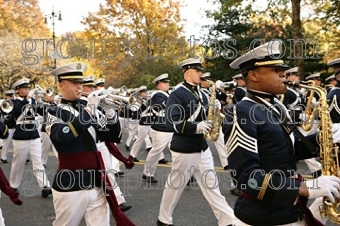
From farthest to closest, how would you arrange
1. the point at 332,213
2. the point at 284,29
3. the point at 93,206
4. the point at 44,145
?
the point at 284,29 → the point at 44,145 → the point at 93,206 → the point at 332,213

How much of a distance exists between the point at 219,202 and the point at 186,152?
0.75 metres

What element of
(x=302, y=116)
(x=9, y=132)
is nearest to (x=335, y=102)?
(x=302, y=116)

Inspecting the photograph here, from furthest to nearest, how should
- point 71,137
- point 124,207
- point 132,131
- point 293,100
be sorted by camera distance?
point 132,131 < point 293,100 < point 124,207 < point 71,137

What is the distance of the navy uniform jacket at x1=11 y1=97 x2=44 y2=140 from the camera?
24.9ft

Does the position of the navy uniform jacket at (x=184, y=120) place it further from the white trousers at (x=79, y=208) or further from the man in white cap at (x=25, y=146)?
the man in white cap at (x=25, y=146)

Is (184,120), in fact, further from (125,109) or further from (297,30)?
(297,30)

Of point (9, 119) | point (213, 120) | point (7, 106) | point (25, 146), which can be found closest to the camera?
point (213, 120)

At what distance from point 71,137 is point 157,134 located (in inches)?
191

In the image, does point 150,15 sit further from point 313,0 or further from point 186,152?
point 186,152

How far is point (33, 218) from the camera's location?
240 inches

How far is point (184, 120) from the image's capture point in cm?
549

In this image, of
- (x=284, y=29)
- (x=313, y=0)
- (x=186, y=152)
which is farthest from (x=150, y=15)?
(x=186, y=152)

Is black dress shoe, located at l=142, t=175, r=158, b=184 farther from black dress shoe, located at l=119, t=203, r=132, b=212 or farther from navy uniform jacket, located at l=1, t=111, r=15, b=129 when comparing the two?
navy uniform jacket, located at l=1, t=111, r=15, b=129

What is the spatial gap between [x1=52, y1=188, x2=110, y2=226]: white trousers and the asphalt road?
1731 mm
